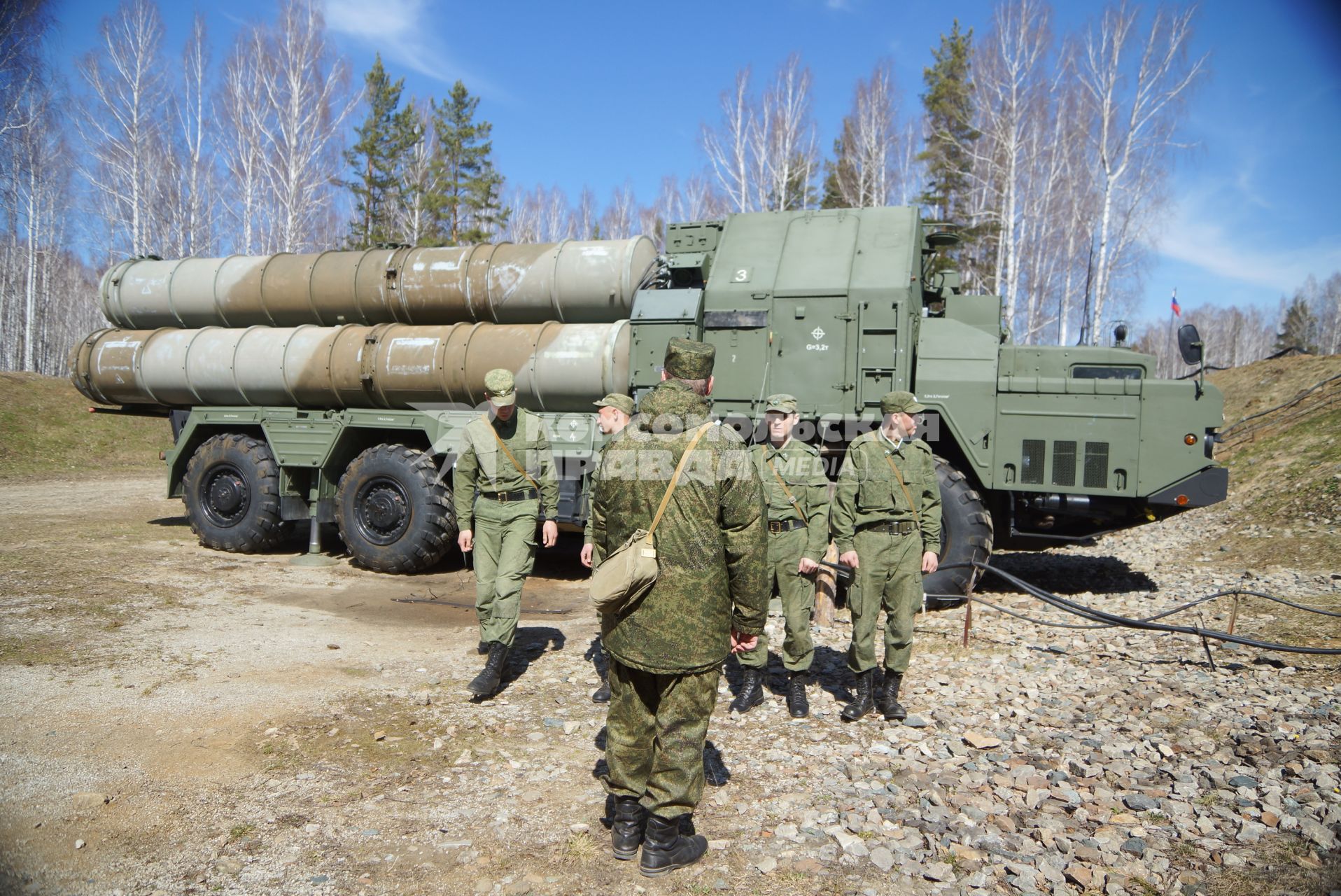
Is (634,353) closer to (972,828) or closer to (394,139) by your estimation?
(972,828)

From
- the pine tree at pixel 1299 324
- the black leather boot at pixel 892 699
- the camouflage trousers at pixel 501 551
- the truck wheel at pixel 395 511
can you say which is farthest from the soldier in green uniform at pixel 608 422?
the pine tree at pixel 1299 324

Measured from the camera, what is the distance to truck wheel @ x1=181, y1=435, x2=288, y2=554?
790 cm

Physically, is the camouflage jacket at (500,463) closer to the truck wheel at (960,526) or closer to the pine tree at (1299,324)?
the truck wheel at (960,526)

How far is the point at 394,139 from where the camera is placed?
926 inches

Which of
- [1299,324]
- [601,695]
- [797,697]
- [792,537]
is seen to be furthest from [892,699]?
[1299,324]

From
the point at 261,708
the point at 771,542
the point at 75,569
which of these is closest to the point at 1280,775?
the point at 771,542

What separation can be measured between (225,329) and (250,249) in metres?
13.7

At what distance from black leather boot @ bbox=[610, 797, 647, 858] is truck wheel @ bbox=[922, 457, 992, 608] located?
12.3 ft

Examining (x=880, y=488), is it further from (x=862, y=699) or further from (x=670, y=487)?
(x=670, y=487)

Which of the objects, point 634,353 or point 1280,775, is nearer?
point 1280,775

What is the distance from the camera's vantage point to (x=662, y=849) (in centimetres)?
276

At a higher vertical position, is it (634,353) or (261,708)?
(634,353)

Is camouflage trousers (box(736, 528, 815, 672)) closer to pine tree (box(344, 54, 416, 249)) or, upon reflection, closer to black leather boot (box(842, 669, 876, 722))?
black leather boot (box(842, 669, 876, 722))

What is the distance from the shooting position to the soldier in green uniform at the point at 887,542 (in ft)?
13.7
